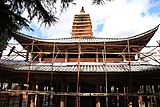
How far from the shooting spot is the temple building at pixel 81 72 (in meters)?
11.5

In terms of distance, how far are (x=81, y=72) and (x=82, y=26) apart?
35.4 ft

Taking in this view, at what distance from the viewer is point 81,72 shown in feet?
37.4

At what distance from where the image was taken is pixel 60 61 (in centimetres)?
1512

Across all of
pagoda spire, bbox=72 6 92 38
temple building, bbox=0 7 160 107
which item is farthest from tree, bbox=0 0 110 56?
pagoda spire, bbox=72 6 92 38

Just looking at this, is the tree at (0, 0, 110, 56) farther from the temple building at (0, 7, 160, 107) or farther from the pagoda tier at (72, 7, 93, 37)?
the pagoda tier at (72, 7, 93, 37)

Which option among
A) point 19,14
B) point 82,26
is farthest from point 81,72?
point 82,26

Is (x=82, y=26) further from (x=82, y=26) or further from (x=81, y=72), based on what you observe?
(x=81, y=72)

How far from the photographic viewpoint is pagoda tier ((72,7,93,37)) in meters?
20.9

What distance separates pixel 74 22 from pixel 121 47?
8.58 m

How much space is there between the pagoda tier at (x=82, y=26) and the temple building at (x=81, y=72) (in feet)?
19.9

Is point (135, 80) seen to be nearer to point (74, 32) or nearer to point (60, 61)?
point (60, 61)

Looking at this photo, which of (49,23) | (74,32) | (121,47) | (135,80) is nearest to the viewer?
(49,23)

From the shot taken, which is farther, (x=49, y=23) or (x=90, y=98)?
(x=90, y=98)

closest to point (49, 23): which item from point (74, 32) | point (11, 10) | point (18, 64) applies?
point (11, 10)
